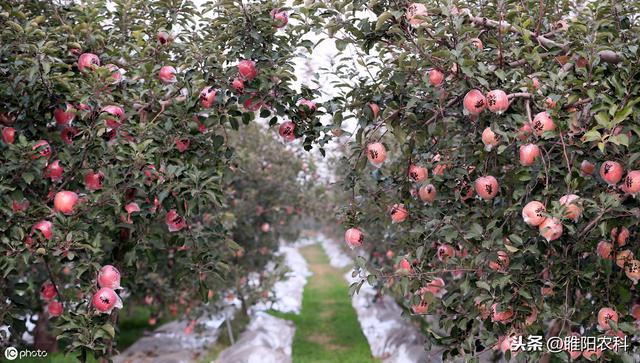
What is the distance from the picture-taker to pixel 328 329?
983 cm

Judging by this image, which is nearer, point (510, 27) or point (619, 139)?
point (619, 139)

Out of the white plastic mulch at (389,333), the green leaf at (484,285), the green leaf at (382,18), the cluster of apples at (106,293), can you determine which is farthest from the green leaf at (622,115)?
the white plastic mulch at (389,333)

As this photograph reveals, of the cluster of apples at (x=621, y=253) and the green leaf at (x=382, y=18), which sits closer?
the cluster of apples at (x=621, y=253)

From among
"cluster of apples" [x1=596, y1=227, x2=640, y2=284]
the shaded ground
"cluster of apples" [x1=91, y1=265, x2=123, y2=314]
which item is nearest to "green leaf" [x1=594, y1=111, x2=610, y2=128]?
"cluster of apples" [x1=596, y1=227, x2=640, y2=284]

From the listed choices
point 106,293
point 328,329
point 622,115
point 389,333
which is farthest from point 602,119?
point 328,329

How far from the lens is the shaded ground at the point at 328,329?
26.1 feet

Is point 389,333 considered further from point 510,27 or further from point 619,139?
point 619,139

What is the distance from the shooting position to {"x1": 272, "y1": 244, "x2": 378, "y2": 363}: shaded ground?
7961 mm

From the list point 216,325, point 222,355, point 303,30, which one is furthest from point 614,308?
point 216,325

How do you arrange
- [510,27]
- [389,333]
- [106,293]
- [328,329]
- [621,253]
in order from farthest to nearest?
1. [328,329]
2. [389,333]
3. [510,27]
4. [106,293]
5. [621,253]

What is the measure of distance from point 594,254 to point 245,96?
180 cm

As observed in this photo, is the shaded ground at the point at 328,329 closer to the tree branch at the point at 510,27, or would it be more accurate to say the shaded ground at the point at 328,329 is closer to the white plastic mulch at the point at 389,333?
the white plastic mulch at the point at 389,333

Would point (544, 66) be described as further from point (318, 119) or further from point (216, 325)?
point (216, 325)

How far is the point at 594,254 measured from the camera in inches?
100.0
